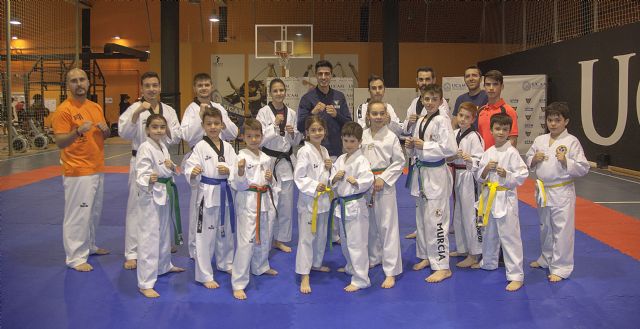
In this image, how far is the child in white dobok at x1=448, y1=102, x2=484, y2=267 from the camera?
4320 millimetres

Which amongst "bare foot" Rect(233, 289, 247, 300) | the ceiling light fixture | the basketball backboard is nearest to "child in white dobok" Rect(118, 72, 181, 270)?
"bare foot" Rect(233, 289, 247, 300)

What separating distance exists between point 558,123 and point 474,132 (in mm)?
652

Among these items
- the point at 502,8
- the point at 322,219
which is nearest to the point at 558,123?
the point at 322,219

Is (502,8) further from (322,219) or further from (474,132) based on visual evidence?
(322,219)

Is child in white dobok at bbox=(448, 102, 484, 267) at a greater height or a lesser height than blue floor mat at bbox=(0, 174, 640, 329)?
greater

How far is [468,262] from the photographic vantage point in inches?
171

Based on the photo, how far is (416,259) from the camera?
15.0 ft

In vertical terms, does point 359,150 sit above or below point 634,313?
above

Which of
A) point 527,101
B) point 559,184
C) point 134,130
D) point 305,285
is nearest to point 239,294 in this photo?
point 305,285

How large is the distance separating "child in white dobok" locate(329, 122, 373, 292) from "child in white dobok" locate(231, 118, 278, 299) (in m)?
0.50

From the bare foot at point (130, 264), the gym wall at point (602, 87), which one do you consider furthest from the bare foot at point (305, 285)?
the gym wall at point (602, 87)

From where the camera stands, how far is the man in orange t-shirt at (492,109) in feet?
14.5

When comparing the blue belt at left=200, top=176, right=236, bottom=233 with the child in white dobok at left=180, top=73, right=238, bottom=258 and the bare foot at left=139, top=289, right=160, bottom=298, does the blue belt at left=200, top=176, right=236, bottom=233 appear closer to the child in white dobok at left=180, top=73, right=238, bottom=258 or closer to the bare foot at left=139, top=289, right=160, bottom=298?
the child in white dobok at left=180, top=73, right=238, bottom=258

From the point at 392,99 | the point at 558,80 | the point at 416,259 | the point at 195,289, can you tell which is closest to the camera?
the point at 195,289
